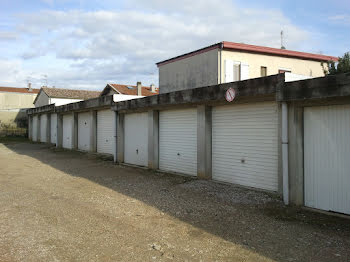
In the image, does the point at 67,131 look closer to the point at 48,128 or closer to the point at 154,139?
the point at 48,128

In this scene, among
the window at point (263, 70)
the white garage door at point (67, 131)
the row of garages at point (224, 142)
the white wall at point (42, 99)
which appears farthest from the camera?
the white wall at point (42, 99)

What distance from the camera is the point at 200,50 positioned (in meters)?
17.5

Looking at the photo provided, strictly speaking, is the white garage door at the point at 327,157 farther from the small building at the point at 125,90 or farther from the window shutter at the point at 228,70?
the small building at the point at 125,90

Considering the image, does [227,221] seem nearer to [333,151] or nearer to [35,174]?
[333,151]

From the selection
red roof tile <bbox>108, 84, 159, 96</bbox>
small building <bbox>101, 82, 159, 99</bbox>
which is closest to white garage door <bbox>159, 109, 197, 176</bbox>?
A: small building <bbox>101, 82, 159, 99</bbox>

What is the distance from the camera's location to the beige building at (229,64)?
1672 cm

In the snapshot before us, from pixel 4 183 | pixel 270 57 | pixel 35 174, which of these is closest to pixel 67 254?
pixel 4 183

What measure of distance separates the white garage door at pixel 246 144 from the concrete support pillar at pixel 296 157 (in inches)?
34.6

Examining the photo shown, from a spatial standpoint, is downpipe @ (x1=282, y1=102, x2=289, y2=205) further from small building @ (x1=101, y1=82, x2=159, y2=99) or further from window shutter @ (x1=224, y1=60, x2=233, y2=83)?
small building @ (x1=101, y1=82, x2=159, y2=99)

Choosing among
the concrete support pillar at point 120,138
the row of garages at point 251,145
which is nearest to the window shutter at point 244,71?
the row of garages at point 251,145

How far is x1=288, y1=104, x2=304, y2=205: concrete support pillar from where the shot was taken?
7.21 meters

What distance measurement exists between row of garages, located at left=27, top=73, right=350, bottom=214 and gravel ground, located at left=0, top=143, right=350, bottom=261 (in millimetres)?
548

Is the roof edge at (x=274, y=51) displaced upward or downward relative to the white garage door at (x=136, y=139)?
upward

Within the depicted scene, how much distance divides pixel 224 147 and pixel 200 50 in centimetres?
919
